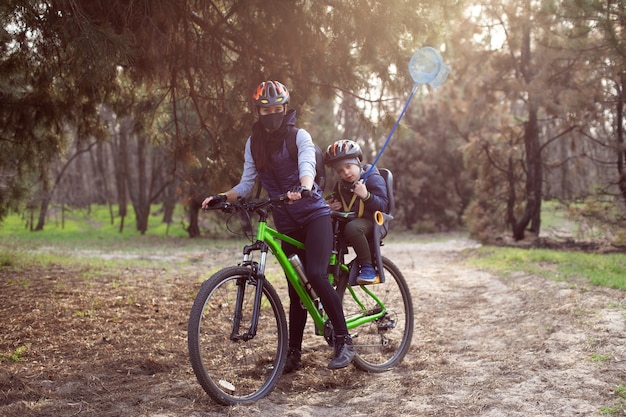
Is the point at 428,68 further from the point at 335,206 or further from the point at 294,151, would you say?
the point at 294,151

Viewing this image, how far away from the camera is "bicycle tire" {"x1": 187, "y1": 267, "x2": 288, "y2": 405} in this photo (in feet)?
11.5

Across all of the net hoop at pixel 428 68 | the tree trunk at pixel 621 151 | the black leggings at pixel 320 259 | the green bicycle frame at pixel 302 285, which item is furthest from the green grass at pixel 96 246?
the tree trunk at pixel 621 151

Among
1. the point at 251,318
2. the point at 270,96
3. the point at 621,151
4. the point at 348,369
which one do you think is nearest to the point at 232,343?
the point at 251,318

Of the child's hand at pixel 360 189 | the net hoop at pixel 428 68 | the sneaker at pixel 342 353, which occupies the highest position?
the net hoop at pixel 428 68

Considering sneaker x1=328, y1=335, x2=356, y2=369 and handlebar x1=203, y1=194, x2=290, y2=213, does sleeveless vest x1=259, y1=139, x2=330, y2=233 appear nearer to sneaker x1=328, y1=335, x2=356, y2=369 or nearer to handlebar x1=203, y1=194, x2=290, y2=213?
handlebar x1=203, y1=194, x2=290, y2=213

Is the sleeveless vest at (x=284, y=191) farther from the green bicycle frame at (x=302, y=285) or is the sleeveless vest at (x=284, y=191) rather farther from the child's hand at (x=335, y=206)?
the child's hand at (x=335, y=206)

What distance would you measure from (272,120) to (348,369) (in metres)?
1.96

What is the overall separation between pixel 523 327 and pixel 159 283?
199 inches

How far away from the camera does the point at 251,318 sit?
381 cm

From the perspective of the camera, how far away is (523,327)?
5855 mm

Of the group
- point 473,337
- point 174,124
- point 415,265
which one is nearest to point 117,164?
point 415,265

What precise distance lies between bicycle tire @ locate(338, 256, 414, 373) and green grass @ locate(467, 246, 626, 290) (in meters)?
3.31

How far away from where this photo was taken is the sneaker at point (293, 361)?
14.6ft

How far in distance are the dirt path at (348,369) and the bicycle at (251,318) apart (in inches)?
6.7
